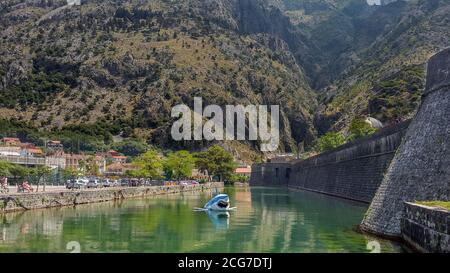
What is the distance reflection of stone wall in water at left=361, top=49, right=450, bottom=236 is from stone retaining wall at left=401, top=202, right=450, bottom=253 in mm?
1591

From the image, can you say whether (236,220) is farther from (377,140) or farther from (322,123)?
(322,123)

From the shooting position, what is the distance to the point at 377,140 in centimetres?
5400

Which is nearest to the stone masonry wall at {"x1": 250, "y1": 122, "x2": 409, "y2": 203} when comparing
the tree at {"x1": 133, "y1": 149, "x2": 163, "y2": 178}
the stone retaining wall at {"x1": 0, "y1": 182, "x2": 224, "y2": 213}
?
the stone retaining wall at {"x1": 0, "y1": 182, "x2": 224, "y2": 213}

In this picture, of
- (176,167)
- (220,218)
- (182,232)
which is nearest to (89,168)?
(176,167)

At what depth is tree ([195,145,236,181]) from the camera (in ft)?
494

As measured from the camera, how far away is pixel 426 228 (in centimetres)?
2062

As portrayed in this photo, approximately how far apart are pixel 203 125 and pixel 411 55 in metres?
68.5

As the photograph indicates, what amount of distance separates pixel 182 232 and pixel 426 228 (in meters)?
18.1

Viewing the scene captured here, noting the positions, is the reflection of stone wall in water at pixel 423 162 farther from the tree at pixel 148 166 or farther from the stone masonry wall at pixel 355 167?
the tree at pixel 148 166

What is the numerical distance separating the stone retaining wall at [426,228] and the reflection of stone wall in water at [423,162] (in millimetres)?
1591

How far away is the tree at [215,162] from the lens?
150 m

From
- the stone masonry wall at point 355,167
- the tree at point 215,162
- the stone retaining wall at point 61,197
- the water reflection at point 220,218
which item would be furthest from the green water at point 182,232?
the tree at point 215,162
